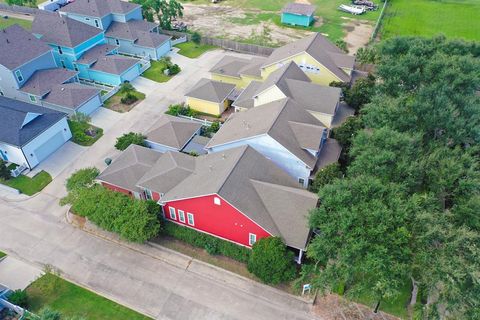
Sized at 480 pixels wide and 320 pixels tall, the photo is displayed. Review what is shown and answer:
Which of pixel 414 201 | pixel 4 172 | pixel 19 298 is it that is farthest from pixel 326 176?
pixel 4 172

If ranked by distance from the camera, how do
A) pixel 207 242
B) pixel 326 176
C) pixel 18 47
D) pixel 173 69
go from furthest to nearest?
pixel 173 69, pixel 18 47, pixel 326 176, pixel 207 242

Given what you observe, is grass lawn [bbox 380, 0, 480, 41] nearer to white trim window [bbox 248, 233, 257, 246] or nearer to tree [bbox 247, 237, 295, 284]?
white trim window [bbox 248, 233, 257, 246]

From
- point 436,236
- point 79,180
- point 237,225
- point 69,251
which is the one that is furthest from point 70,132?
point 436,236

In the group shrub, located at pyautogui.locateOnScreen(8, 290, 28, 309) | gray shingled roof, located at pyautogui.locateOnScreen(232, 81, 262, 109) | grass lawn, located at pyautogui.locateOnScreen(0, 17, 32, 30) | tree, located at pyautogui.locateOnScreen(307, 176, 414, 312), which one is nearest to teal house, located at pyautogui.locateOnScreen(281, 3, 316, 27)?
gray shingled roof, located at pyautogui.locateOnScreen(232, 81, 262, 109)

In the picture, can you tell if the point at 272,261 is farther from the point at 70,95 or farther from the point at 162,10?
the point at 162,10

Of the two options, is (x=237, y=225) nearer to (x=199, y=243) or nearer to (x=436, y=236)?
(x=199, y=243)

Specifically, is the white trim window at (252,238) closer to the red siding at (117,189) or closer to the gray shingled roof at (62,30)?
the red siding at (117,189)
